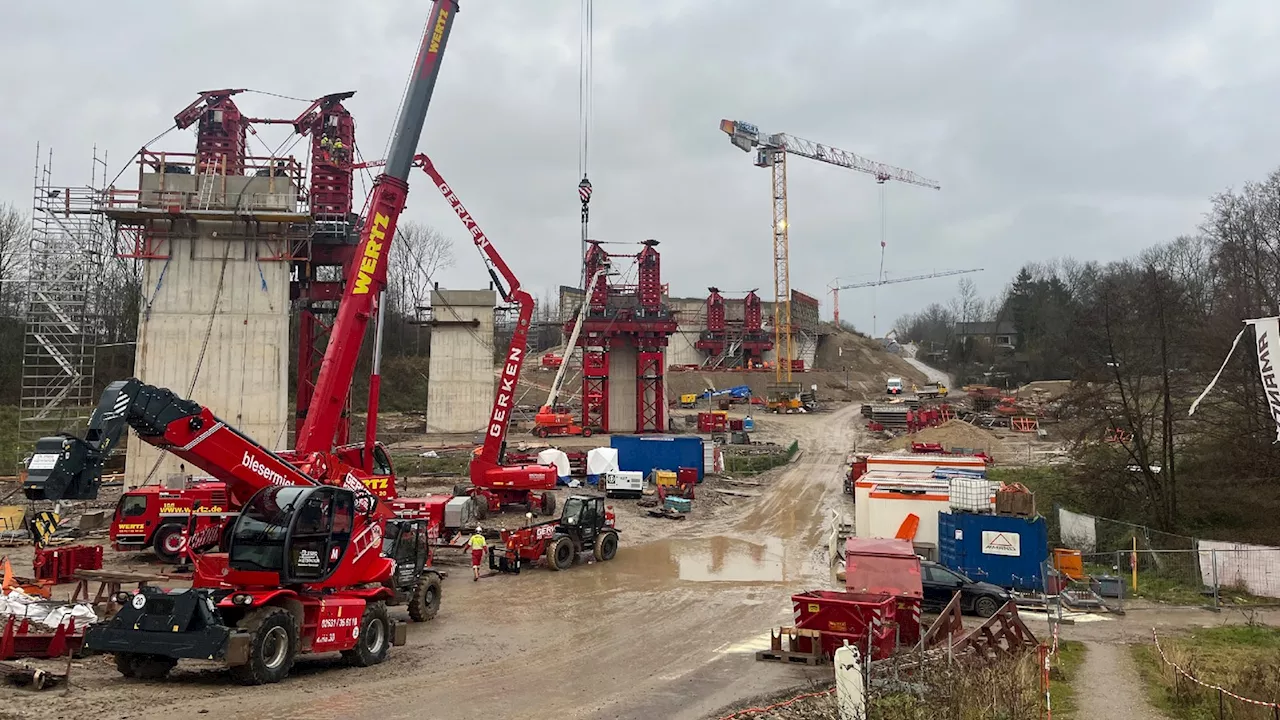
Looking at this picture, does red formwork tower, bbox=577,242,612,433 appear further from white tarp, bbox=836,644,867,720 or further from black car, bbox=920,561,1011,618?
white tarp, bbox=836,644,867,720

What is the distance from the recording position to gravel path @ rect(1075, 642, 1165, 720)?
37.5 feet

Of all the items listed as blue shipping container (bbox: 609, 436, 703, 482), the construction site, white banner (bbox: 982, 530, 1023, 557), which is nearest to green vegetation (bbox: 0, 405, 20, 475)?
the construction site

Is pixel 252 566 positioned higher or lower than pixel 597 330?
lower

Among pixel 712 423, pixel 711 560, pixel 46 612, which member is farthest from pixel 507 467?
pixel 712 423

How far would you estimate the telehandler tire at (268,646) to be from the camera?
11461mm

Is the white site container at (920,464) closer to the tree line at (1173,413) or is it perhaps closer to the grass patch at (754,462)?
the tree line at (1173,413)

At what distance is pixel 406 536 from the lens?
17.0m

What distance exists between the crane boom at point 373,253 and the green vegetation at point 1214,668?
54.9ft

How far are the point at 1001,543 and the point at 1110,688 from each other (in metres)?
9.36

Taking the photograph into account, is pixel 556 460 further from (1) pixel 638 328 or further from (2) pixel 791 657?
(1) pixel 638 328

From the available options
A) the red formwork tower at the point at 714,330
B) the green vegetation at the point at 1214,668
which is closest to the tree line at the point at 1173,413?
the green vegetation at the point at 1214,668

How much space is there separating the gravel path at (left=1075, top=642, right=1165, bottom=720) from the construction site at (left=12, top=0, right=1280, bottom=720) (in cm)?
55

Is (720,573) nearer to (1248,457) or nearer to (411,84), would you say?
(411,84)

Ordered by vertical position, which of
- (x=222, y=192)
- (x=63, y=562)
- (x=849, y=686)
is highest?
→ (x=222, y=192)
